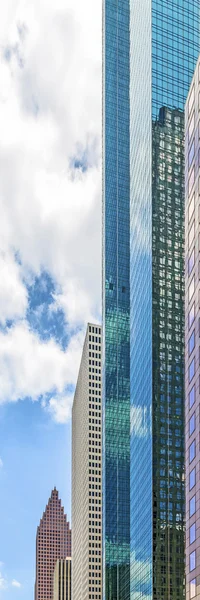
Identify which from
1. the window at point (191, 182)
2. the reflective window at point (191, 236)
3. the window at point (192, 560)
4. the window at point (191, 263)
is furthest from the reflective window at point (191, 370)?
the window at point (191, 182)

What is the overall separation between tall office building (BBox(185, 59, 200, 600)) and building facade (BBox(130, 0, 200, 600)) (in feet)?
229

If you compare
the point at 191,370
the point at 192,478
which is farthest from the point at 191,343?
the point at 192,478

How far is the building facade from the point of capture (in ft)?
462

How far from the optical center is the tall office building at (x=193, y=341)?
68625 millimetres

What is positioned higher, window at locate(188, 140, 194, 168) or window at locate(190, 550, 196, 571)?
window at locate(188, 140, 194, 168)

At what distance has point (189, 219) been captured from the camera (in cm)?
7906

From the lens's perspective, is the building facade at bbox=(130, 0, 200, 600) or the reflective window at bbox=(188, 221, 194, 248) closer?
the reflective window at bbox=(188, 221, 194, 248)

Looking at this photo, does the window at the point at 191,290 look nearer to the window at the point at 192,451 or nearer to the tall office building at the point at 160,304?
the window at the point at 192,451

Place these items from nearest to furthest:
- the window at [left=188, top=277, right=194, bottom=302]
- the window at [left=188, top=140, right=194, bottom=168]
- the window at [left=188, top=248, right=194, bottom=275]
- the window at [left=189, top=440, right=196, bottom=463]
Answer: the window at [left=189, top=440, right=196, bottom=463] < the window at [left=188, top=277, right=194, bottom=302] < the window at [left=188, top=248, right=194, bottom=275] < the window at [left=188, top=140, right=194, bottom=168]

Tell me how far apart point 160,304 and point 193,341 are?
79.3 meters

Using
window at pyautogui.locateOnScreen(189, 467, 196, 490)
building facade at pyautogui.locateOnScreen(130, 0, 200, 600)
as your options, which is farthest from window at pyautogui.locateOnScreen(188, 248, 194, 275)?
building facade at pyautogui.locateOnScreen(130, 0, 200, 600)

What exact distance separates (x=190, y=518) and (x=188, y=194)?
30709mm

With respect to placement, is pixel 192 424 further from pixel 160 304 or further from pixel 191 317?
pixel 160 304

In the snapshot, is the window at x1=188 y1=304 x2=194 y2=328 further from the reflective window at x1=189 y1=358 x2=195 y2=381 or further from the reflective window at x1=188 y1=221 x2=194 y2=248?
the reflective window at x1=188 y1=221 x2=194 y2=248
